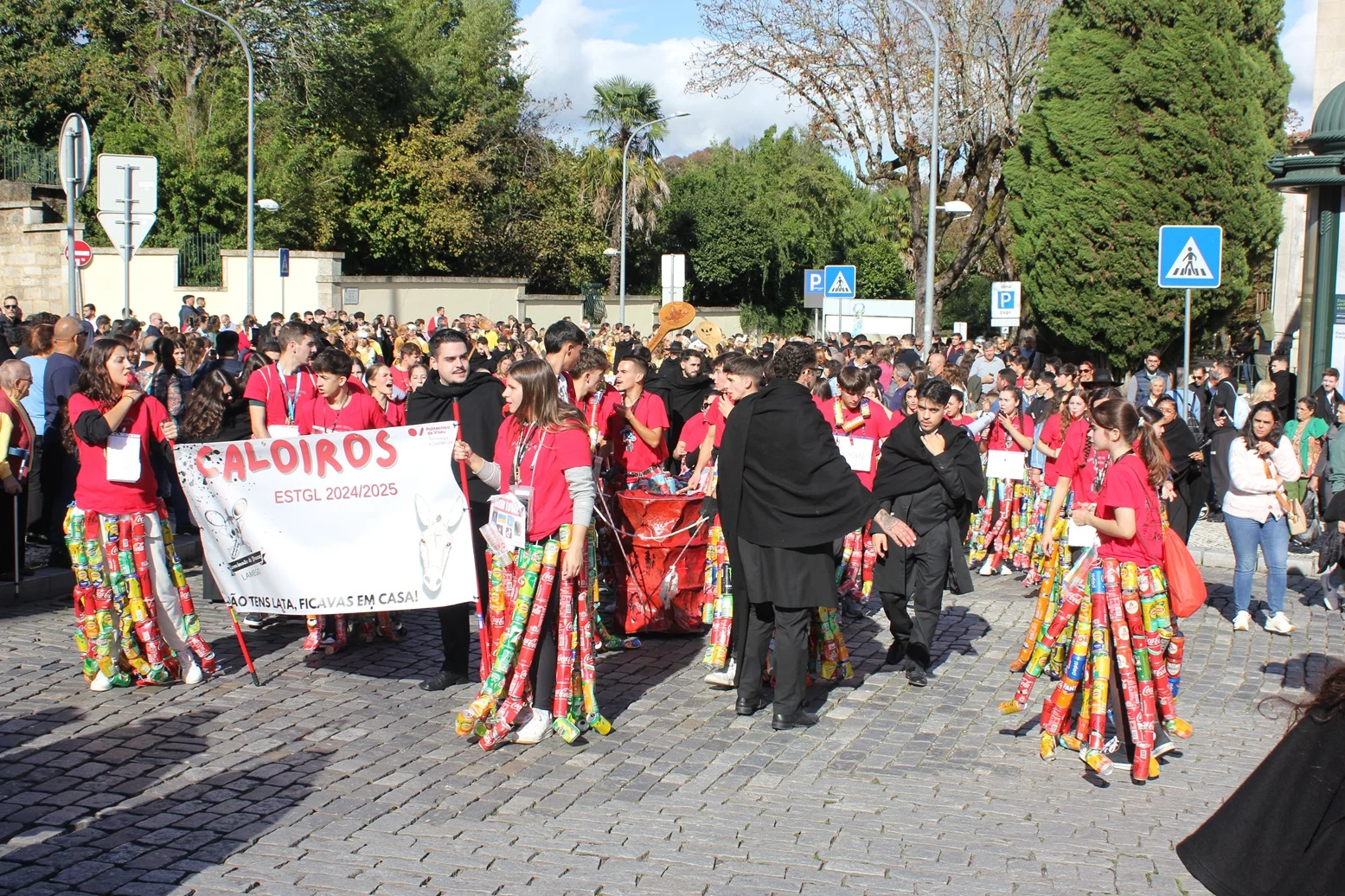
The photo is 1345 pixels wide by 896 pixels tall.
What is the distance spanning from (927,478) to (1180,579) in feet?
5.93

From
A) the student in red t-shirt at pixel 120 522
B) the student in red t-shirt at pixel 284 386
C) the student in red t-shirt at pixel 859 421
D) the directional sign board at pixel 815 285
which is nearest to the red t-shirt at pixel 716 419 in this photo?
the student in red t-shirt at pixel 859 421

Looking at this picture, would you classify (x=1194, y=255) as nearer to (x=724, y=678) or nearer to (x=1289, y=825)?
(x=724, y=678)

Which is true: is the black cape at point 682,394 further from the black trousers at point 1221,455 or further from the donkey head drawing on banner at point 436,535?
the donkey head drawing on banner at point 436,535

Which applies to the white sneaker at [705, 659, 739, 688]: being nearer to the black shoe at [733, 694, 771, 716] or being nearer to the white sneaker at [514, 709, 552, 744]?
the black shoe at [733, 694, 771, 716]

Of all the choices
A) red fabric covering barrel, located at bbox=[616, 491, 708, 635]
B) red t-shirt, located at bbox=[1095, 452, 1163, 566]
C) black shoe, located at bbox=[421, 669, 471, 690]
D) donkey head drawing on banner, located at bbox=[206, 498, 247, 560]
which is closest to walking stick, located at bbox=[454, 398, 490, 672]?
black shoe, located at bbox=[421, 669, 471, 690]

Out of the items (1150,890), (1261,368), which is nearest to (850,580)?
(1150,890)

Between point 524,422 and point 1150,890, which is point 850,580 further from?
point 1150,890

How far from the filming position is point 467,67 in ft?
156

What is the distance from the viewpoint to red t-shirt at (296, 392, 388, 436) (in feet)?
25.3

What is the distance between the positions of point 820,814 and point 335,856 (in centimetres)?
201

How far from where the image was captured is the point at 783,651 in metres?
→ 6.85

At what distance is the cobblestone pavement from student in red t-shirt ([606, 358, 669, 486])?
1567 millimetres

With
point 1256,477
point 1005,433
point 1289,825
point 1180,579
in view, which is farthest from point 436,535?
point 1005,433

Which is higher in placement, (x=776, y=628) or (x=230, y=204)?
(x=230, y=204)
